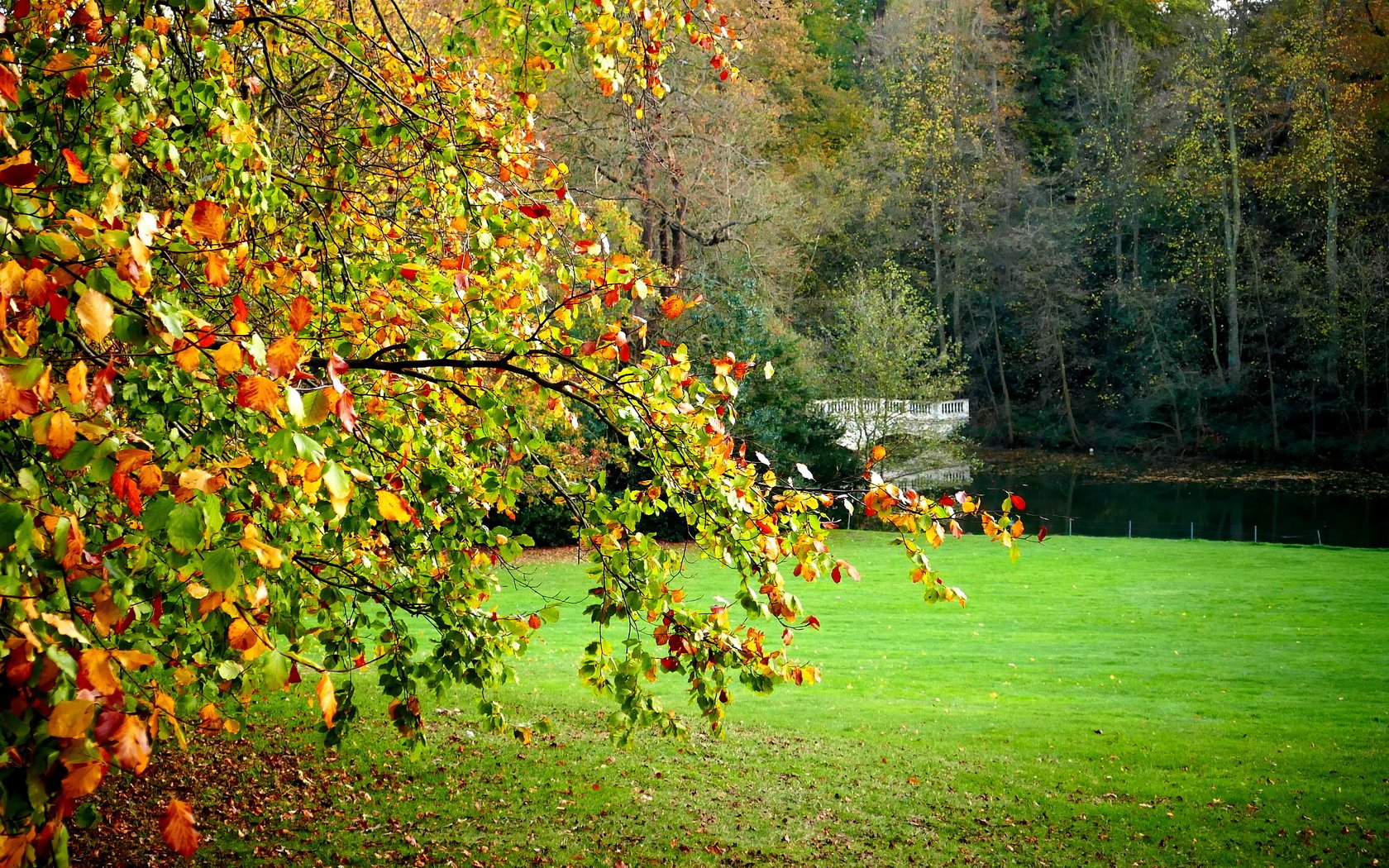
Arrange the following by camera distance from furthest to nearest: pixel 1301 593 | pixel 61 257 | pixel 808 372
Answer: pixel 808 372 < pixel 1301 593 < pixel 61 257

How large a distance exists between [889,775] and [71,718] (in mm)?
6820

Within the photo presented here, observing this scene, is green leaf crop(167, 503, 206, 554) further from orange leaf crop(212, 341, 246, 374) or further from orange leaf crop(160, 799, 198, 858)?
orange leaf crop(160, 799, 198, 858)

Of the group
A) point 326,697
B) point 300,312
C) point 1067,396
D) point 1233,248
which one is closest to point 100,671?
point 326,697

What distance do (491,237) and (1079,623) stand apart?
41.9 feet

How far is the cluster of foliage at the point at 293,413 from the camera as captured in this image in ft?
5.79

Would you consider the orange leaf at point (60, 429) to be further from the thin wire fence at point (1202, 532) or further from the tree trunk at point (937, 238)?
the tree trunk at point (937, 238)

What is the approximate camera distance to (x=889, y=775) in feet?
25.0

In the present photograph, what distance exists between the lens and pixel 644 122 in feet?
65.5

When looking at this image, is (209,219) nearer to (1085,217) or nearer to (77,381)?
(77,381)

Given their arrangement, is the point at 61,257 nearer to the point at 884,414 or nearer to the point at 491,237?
the point at 491,237

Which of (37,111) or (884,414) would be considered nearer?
(37,111)

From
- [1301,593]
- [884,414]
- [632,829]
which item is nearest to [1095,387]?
[884,414]

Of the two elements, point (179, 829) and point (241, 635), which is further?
point (241, 635)

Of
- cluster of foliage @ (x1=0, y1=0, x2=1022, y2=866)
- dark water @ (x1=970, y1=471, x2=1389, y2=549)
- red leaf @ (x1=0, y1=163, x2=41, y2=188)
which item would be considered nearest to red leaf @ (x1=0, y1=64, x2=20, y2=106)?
cluster of foliage @ (x1=0, y1=0, x2=1022, y2=866)
